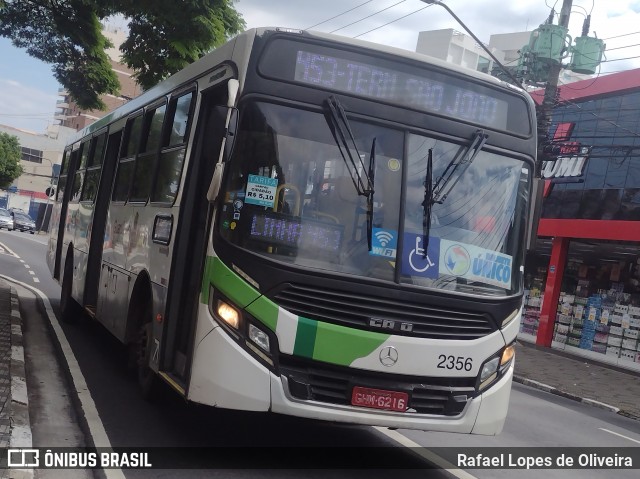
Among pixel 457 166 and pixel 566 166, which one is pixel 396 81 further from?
pixel 566 166

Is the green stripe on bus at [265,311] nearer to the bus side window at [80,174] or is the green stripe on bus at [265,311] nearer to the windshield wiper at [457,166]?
the windshield wiper at [457,166]

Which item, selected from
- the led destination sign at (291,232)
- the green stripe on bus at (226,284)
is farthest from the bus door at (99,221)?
the led destination sign at (291,232)

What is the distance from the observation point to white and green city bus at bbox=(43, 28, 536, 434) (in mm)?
5480

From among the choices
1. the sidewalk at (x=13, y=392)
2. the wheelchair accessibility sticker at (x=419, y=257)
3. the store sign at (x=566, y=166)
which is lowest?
the sidewalk at (x=13, y=392)

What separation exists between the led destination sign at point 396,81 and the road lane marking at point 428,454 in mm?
2854

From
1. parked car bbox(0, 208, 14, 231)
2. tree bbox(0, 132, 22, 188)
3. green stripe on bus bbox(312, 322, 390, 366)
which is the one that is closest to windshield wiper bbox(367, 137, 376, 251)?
green stripe on bus bbox(312, 322, 390, 366)

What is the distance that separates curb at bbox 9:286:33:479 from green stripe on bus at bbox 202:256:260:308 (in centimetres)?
160

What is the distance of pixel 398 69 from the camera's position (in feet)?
20.1

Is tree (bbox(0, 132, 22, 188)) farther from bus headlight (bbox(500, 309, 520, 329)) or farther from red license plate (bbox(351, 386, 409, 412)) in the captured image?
red license plate (bbox(351, 386, 409, 412))

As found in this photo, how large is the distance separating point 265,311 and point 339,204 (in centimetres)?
94

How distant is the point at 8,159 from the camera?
7619cm

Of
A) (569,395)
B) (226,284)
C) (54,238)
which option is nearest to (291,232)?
(226,284)

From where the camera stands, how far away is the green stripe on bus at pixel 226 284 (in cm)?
546

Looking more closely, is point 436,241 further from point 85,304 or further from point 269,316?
point 85,304
